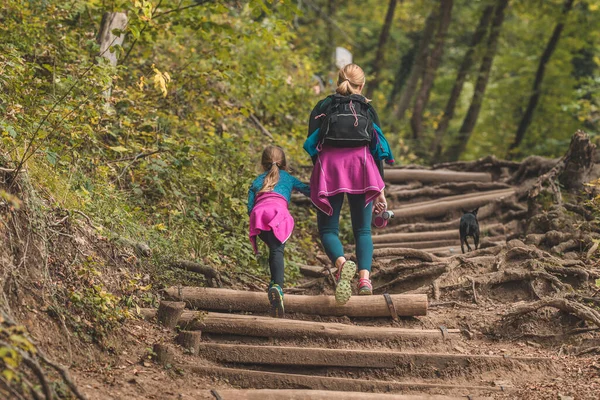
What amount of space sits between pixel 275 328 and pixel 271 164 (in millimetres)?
1714

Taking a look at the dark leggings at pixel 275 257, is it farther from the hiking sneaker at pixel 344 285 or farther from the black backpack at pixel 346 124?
the black backpack at pixel 346 124

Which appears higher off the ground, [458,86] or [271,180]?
[458,86]

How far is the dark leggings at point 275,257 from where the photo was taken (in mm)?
6992

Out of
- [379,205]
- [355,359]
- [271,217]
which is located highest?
[379,205]

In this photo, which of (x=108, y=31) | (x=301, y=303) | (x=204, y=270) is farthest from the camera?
(x=108, y=31)

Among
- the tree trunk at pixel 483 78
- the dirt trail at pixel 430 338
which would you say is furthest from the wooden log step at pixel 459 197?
the tree trunk at pixel 483 78

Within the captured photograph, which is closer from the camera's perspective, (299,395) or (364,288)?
(299,395)

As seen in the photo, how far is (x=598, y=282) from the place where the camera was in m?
7.21

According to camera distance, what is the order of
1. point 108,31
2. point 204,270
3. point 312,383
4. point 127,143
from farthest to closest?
point 108,31, point 127,143, point 204,270, point 312,383

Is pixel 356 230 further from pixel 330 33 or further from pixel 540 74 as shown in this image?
pixel 330 33

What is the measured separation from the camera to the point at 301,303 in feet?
23.1

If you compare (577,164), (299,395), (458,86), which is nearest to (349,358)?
(299,395)

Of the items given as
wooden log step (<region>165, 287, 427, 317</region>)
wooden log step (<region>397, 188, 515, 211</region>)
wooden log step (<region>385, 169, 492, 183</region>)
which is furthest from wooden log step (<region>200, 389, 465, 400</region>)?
wooden log step (<region>385, 169, 492, 183</region>)

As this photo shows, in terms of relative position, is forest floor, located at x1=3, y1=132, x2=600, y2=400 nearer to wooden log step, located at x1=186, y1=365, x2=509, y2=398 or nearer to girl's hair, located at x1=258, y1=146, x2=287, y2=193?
wooden log step, located at x1=186, y1=365, x2=509, y2=398
